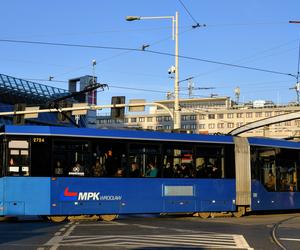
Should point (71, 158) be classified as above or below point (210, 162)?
above

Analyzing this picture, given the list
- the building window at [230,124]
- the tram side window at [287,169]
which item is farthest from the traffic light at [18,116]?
the building window at [230,124]

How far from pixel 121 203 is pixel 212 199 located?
143 inches

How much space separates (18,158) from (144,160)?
4255mm

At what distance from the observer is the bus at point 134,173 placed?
17297 millimetres

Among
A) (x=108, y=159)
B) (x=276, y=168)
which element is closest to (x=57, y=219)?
(x=108, y=159)

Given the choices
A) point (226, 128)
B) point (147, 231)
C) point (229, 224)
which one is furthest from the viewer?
point (226, 128)

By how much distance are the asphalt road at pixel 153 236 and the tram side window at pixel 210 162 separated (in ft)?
9.64

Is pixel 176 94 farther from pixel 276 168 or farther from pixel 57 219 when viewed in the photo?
pixel 57 219

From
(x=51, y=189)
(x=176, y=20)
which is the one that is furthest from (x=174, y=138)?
(x=176, y=20)

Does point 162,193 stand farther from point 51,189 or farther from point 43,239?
point 43,239

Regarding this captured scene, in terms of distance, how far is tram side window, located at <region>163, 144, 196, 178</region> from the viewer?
19422 millimetres

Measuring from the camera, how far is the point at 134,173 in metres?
19.0

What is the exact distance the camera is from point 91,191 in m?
18.1

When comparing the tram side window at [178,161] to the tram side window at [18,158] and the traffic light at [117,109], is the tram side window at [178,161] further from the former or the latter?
the traffic light at [117,109]
